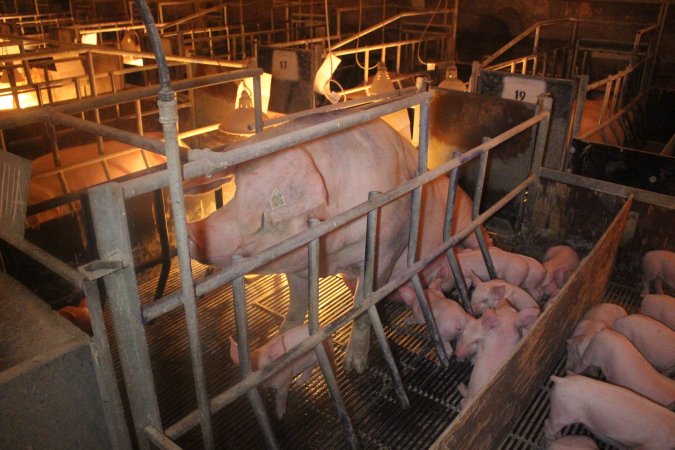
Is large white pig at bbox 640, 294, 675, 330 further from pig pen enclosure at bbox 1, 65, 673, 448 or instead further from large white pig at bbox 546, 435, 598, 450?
large white pig at bbox 546, 435, 598, 450

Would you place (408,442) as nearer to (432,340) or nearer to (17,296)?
(432,340)

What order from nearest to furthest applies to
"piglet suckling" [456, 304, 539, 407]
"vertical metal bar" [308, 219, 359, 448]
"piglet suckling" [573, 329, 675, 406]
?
"vertical metal bar" [308, 219, 359, 448] → "piglet suckling" [573, 329, 675, 406] → "piglet suckling" [456, 304, 539, 407]

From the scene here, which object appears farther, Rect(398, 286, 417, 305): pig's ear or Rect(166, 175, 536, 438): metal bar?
Rect(398, 286, 417, 305): pig's ear

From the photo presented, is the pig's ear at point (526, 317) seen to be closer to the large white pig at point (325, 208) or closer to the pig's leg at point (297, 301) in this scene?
the large white pig at point (325, 208)

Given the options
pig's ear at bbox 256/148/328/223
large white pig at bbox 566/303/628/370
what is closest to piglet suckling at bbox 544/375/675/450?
large white pig at bbox 566/303/628/370

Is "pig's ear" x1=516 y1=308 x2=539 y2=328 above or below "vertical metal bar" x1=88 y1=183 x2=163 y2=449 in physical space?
below

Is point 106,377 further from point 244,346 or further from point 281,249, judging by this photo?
point 281,249

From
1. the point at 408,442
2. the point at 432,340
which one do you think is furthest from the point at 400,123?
the point at 408,442

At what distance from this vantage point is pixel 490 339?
339 centimetres

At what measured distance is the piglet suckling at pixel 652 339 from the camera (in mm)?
3375

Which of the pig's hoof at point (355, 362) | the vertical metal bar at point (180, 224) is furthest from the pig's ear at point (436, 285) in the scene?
the vertical metal bar at point (180, 224)

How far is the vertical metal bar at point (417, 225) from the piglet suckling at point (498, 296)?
50 centimetres

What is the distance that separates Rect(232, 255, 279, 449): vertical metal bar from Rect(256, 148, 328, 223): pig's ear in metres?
0.56

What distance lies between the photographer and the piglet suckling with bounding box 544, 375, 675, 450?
2691mm
